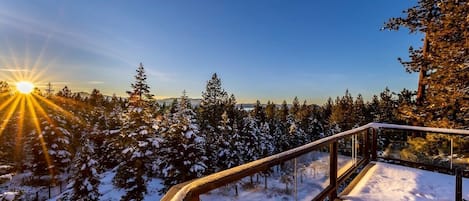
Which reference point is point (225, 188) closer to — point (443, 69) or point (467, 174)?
point (467, 174)

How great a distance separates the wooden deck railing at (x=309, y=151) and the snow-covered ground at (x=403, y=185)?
0.87 feet

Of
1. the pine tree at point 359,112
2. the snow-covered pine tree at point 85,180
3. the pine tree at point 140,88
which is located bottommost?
the snow-covered pine tree at point 85,180

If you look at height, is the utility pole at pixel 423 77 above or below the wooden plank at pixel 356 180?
above

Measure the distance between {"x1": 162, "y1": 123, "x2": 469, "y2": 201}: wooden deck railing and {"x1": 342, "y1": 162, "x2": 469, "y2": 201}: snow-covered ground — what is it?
266 mm

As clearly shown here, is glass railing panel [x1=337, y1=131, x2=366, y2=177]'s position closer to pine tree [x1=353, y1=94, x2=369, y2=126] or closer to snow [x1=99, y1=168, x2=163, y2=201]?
snow [x1=99, y1=168, x2=163, y2=201]

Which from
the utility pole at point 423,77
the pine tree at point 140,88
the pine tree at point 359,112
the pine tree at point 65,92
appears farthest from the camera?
the pine tree at point 65,92

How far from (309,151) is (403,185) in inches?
95.3

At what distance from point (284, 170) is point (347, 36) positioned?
58.6ft

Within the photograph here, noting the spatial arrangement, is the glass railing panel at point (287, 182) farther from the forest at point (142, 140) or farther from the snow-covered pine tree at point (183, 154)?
the snow-covered pine tree at point (183, 154)

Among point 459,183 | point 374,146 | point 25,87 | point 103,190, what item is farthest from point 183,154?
point 25,87

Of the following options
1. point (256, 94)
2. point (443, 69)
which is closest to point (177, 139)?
point (443, 69)

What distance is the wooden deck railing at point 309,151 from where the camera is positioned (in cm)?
128

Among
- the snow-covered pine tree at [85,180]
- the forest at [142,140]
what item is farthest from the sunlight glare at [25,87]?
the snow-covered pine tree at [85,180]

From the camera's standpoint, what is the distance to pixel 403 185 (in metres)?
3.94
